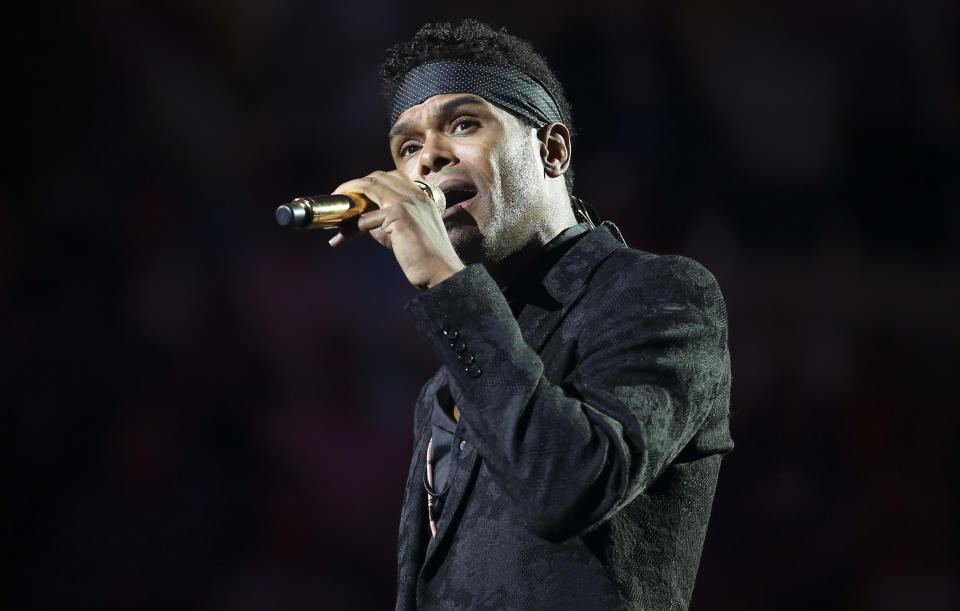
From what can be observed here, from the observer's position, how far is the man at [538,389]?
3.83 feet

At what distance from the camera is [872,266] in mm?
3324

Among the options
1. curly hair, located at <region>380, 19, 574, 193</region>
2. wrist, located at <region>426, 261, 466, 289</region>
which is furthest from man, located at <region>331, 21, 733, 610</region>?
curly hair, located at <region>380, 19, 574, 193</region>

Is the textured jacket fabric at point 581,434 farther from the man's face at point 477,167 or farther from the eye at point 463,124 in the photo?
the eye at point 463,124

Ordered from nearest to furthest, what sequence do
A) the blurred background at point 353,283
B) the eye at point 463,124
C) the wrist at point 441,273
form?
the wrist at point 441,273 < the eye at point 463,124 < the blurred background at point 353,283

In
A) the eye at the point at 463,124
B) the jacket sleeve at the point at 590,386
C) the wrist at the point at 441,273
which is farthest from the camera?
the eye at the point at 463,124

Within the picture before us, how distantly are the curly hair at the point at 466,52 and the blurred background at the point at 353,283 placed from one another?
1.58 metres

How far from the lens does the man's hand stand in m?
1.31

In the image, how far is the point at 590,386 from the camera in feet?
4.17

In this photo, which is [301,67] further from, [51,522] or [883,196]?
[883,196]

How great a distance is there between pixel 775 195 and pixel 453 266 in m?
2.46

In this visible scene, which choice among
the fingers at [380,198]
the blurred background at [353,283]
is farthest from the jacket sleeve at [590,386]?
the blurred background at [353,283]

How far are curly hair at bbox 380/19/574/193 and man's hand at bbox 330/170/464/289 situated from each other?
1.57 ft

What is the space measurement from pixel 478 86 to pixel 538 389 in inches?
32.0

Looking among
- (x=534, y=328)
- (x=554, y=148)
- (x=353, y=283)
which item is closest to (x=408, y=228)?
(x=534, y=328)
